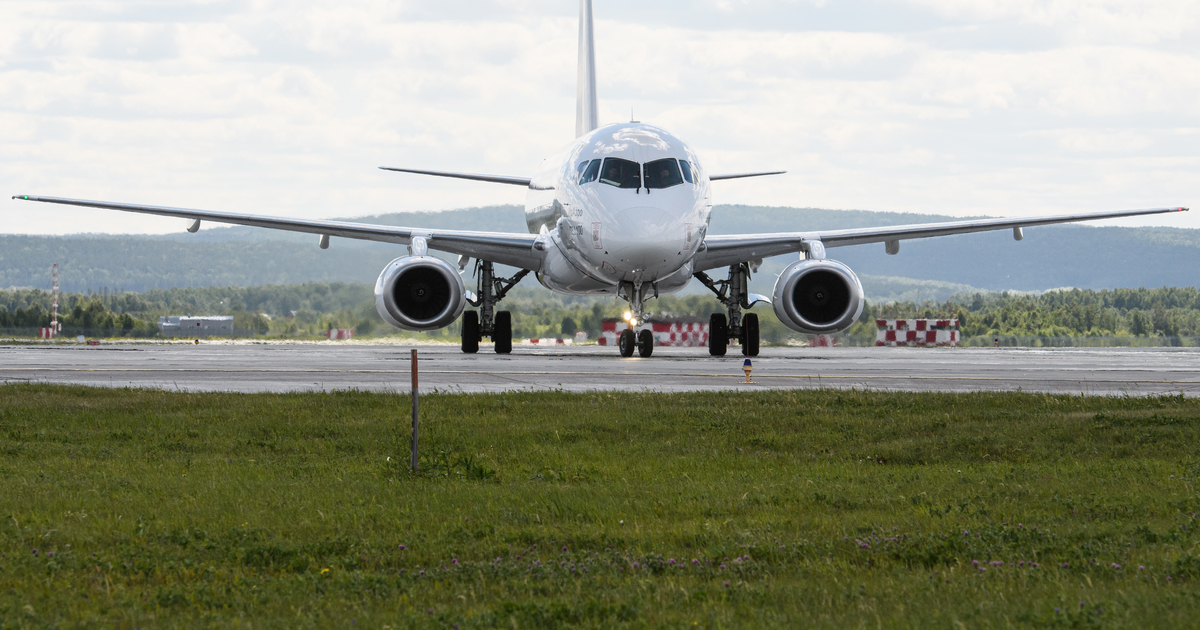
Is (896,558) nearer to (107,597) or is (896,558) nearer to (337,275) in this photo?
(107,597)

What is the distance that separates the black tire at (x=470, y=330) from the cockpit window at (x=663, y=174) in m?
9.65

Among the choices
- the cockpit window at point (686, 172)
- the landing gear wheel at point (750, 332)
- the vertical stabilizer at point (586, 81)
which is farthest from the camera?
the vertical stabilizer at point (586, 81)

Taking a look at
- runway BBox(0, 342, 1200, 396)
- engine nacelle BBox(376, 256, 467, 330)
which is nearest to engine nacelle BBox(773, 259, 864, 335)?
runway BBox(0, 342, 1200, 396)

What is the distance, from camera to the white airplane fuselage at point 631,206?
2588cm

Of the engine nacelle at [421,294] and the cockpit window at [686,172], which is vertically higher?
the cockpit window at [686,172]

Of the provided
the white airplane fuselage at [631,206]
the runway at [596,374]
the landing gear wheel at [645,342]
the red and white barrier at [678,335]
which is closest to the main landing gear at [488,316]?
the runway at [596,374]

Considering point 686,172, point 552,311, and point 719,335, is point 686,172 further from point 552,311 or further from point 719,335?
point 552,311

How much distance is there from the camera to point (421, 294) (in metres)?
29.6

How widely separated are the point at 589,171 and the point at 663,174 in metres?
1.78

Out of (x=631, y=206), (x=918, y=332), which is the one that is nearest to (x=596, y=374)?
(x=631, y=206)

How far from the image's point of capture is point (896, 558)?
6984 mm

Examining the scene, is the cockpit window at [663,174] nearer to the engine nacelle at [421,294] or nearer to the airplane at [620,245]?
the airplane at [620,245]

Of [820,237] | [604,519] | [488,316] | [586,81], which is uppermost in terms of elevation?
[586,81]

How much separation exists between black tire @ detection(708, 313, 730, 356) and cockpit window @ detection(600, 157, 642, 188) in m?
7.87
